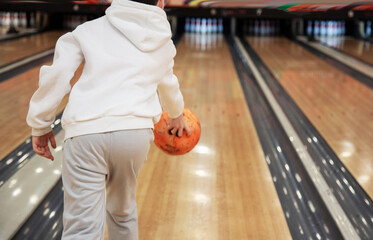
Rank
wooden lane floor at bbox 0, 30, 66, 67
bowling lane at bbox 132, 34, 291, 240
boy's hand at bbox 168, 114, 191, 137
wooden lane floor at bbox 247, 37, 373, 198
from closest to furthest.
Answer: boy's hand at bbox 168, 114, 191, 137 → bowling lane at bbox 132, 34, 291, 240 → wooden lane floor at bbox 247, 37, 373, 198 → wooden lane floor at bbox 0, 30, 66, 67

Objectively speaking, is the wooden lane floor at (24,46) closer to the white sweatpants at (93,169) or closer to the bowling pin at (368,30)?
the white sweatpants at (93,169)

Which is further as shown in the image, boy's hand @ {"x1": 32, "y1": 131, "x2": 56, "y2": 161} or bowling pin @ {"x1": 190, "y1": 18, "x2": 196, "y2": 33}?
bowling pin @ {"x1": 190, "y1": 18, "x2": 196, "y2": 33}

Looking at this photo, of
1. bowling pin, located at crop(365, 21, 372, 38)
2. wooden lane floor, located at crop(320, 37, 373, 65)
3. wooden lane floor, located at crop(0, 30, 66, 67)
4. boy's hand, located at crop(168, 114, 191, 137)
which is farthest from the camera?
bowling pin, located at crop(365, 21, 372, 38)

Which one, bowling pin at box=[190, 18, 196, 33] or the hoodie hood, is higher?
bowling pin at box=[190, 18, 196, 33]

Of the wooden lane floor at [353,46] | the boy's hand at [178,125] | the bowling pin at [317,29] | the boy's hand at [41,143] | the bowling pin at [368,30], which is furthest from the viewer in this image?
the bowling pin at [317,29]

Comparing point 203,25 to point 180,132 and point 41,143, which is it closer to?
point 180,132

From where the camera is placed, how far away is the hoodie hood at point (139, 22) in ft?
4.16

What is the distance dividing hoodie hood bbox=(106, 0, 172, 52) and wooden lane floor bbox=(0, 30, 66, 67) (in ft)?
13.1

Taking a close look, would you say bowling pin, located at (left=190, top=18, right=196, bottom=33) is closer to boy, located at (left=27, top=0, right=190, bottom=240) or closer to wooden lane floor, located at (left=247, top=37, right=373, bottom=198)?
wooden lane floor, located at (left=247, top=37, right=373, bottom=198)

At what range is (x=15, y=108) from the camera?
3.46m

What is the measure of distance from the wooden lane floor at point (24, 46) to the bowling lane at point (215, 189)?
259 centimetres

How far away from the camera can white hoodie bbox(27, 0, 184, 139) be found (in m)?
1.22

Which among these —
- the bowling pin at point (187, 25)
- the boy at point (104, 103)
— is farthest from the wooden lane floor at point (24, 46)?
the boy at point (104, 103)

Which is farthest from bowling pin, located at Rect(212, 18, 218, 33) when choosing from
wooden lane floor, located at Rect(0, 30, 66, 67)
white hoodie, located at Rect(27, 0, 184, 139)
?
white hoodie, located at Rect(27, 0, 184, 139)
